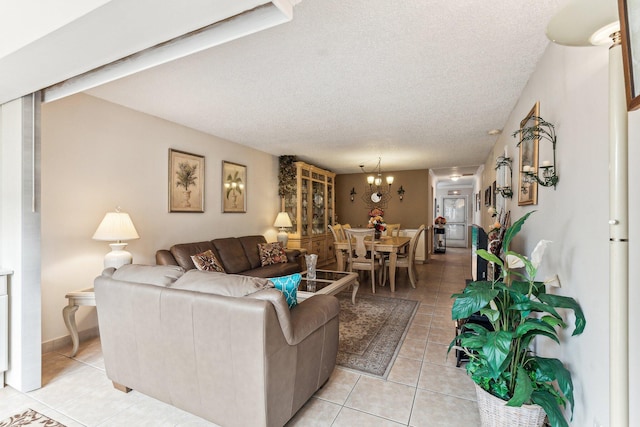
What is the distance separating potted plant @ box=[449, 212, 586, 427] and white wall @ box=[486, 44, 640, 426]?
3.6 inches

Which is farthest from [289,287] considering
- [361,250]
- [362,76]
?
[361,250]

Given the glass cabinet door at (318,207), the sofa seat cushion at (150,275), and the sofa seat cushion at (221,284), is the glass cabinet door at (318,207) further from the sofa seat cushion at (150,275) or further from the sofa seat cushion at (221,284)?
the sofa seat cushion at (221,284)

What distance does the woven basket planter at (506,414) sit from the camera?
1357 mm

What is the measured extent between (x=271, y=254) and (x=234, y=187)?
127 cm

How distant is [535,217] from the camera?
2.18 meters

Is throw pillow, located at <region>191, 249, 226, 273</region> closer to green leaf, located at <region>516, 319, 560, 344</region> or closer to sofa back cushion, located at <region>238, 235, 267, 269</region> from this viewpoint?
sofa back cushion, located at <region>238, 235, 267, 269</region>

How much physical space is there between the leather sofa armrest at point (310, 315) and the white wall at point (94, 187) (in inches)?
97.0

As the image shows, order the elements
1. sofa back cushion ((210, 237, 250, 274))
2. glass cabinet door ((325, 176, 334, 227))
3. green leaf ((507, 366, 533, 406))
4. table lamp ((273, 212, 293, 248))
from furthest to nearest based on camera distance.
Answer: glass cabinet door ((325, 176, 334, 227)) < table lamp ((273, 212, 293, 248)) < sofa back cushion ((210, 237, 250, 274)) < green leaf ((507, 366, 533, 406))

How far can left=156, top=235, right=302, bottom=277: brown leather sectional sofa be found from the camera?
11.2 ft

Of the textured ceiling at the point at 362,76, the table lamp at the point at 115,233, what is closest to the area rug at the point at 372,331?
the table lamp at the point at 115,233

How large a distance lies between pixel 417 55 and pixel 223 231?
361 centimetres

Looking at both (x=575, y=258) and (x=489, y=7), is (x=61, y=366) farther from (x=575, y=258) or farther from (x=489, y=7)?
(x=489, y=7)


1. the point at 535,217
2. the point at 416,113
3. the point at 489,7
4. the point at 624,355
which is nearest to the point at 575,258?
the point at 624,355

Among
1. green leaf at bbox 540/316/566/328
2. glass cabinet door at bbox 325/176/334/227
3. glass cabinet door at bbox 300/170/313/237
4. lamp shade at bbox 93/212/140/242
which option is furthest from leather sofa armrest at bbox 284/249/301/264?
green leaf at bbox 540/316/566/328
